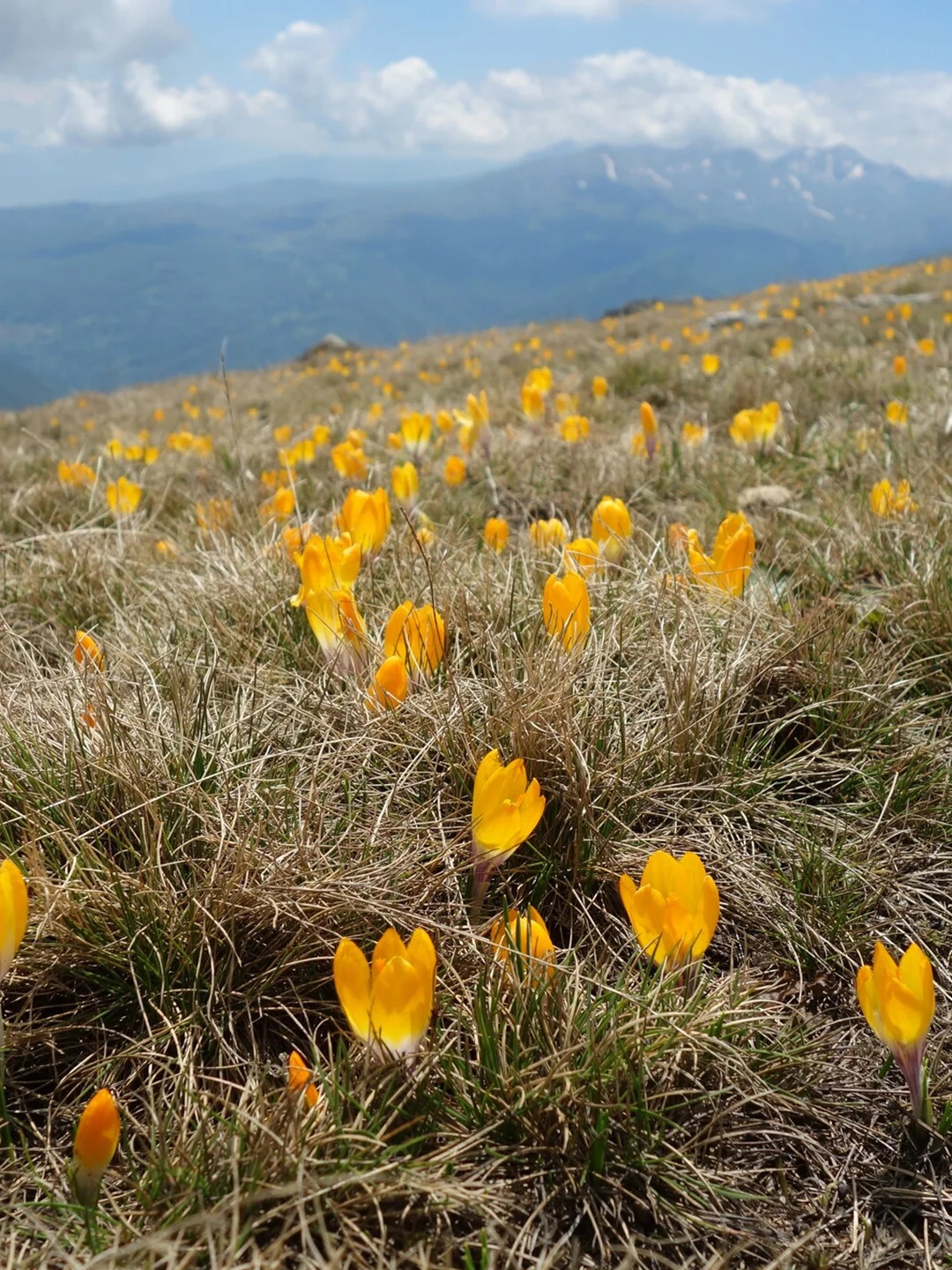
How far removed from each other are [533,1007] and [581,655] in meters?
0.82

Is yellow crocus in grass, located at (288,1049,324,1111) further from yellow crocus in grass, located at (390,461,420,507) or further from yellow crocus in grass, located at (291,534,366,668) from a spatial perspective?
yellow crocus in grass, located at (390,461,420,507)

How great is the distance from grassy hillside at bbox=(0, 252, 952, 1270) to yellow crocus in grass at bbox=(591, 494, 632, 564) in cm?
2

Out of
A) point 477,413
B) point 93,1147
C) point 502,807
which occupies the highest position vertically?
point 477,413

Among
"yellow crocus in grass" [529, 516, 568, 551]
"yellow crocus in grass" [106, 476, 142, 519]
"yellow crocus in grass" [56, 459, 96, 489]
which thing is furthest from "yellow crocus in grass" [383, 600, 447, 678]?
"yellow crocus in grass" [56, 459, 96, 489]

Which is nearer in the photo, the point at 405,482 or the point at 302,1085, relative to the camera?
the point at 302,1085

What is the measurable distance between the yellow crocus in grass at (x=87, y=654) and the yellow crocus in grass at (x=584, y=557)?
113 centimetres

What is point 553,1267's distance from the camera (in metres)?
0.97

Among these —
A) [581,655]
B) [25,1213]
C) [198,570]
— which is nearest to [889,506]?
[581,655]

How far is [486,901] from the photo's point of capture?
1450 millimetres

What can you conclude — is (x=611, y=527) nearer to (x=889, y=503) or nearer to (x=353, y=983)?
(x=889, y=503)

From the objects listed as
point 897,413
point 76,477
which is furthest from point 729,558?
point 76,477

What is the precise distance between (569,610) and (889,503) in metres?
1.37

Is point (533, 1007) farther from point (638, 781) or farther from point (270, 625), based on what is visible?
point (270, 625)

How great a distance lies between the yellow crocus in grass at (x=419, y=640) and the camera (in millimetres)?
1777
